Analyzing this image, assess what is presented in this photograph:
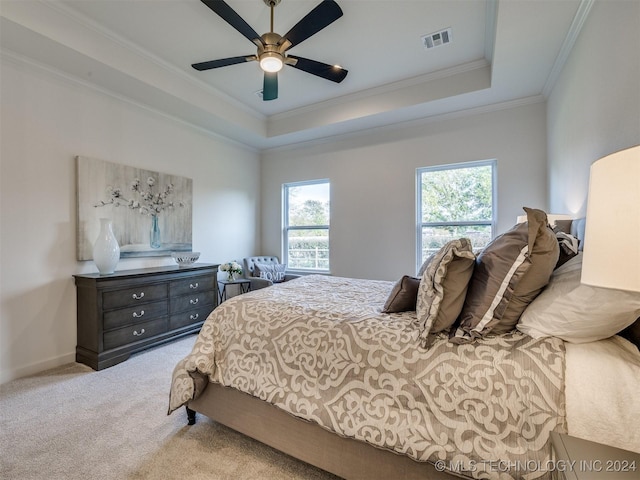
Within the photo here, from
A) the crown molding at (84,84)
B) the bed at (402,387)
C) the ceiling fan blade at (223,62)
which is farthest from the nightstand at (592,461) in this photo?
the crown molding at (84,84)

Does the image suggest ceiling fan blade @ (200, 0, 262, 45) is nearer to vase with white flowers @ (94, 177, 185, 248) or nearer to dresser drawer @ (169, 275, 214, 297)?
vase with white flowers @ (94, 177, 185, 248)

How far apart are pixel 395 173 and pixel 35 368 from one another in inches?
177

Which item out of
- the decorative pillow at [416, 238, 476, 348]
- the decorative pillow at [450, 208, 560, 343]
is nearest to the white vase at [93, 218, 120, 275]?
the decorative pillow at [416, 238, 476, 348]

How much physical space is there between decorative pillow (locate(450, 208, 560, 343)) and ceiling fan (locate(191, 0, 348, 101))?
1.78 meters

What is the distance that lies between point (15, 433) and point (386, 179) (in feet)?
14.0

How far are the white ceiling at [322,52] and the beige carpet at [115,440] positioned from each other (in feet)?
9.25

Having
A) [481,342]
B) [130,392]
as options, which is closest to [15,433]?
[130,392]

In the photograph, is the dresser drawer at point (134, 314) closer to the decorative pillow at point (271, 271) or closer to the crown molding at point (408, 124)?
the decorative pillow at point (271, 271)

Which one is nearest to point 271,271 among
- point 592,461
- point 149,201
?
point 149,201

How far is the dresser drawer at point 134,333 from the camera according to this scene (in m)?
2.69

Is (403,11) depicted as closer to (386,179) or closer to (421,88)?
(421,88)

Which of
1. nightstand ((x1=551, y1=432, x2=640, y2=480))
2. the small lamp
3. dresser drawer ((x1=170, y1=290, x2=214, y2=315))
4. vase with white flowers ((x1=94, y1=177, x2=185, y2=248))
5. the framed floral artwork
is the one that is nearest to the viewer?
the small lamp

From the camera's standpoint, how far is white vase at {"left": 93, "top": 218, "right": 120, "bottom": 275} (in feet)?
9.02

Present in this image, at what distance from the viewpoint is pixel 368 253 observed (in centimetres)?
426
